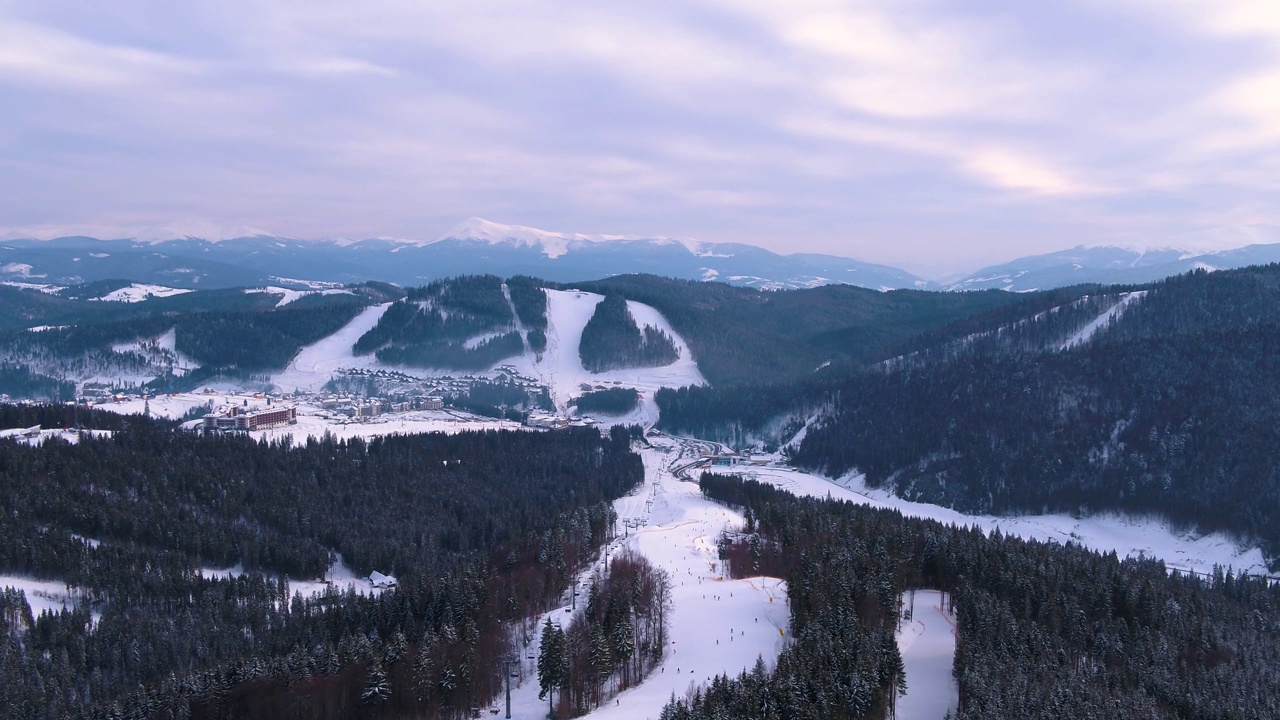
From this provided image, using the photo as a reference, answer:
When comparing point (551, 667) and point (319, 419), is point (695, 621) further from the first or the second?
point (319, 419)

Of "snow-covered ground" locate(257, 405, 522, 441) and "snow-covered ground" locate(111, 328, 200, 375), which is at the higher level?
"snow-covered ground" locate(111, 328, 200, 375)

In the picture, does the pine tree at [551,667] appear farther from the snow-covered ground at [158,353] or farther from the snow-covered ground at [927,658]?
the snow-covered ground at [158,353]

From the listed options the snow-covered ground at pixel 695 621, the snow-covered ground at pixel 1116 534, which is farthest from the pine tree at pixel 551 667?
the snow-covered ground at pixel 1116 534

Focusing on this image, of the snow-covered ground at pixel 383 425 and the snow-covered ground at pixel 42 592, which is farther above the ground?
the snow-covered ground at pixel 383 425

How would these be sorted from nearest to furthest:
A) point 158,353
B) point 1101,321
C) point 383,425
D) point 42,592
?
point 42,592 → point 383,425 → point 1101,321 → point 158,353

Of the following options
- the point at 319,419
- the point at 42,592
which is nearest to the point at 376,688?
the point at 42,592

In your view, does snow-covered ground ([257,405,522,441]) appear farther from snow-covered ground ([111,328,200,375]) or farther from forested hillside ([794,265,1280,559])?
snow-covered ground ([111,328,200,375])

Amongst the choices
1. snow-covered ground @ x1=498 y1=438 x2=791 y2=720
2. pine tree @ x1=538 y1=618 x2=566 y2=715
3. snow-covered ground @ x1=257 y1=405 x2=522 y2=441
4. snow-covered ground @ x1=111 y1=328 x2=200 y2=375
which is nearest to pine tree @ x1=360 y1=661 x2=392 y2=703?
snow-covered ground @ x1=498 y1=438 x2=791 y2=720
